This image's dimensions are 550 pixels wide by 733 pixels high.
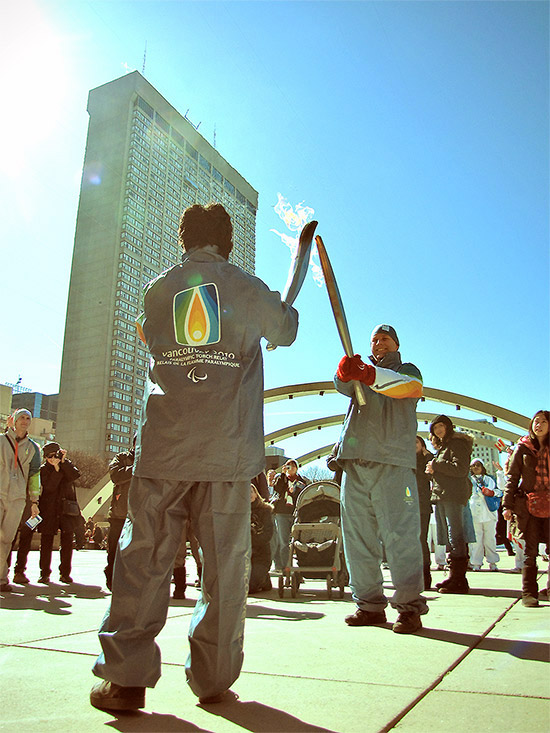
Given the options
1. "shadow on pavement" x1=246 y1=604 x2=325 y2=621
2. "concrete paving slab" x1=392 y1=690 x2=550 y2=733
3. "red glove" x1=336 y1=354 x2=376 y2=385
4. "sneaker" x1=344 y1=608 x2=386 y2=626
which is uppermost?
"red glove" x1=336 y1=354 x2=376 y2=385

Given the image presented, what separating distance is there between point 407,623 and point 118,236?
8128 centimetres

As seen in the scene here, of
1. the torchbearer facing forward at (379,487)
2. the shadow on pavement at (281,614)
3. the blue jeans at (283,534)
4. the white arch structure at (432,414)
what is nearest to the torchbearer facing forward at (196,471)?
the torchbearer facing forward at (379,487)

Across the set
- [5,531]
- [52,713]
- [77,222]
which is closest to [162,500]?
[52,713]

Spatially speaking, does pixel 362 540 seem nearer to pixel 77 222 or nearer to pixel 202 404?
pixel 202 404

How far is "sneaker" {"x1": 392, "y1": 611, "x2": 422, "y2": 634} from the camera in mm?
3471

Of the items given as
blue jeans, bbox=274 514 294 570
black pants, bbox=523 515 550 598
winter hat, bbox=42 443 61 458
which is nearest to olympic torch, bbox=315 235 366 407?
black pants, bbox=523 515 550 598

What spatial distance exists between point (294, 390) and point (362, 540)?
35125 millimetres

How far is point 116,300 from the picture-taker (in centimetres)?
8238

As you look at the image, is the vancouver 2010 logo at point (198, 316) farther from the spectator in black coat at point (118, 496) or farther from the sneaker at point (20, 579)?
the sneaker at point (20, 579)

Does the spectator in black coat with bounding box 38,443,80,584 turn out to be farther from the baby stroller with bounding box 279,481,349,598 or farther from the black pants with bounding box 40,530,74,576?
the baby stroller with bounding box 279,481,349,598

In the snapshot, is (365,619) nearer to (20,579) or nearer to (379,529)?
(379,529)

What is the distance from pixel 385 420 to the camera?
3.99 m

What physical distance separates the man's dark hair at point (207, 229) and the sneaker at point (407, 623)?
92.8 inches

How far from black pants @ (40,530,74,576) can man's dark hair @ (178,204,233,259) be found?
20.0ft
